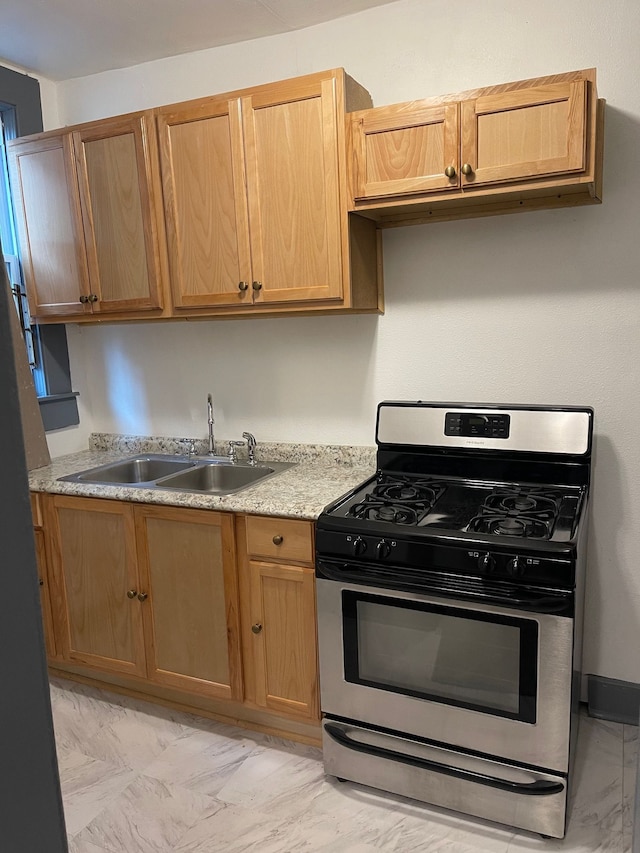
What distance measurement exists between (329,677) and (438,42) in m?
2.18

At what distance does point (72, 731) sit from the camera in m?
2.51

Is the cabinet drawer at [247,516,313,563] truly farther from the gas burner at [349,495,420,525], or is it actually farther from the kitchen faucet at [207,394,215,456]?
the kitchen faucet at [207,394,215,456]

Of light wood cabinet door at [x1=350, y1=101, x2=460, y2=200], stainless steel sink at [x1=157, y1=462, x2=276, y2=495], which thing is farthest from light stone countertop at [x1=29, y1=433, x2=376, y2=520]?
light wood cabinet door at [x1=350, y1=101, x2=460, y2=200]

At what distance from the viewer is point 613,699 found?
2.42 meters

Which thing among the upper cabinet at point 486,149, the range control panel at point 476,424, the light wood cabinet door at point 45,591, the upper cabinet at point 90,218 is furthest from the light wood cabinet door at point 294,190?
the light wood cabinet door at point 45,591

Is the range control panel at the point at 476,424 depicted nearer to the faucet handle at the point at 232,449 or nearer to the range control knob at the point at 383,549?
the range control knob at the point at 383,549

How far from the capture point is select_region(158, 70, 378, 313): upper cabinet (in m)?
2.24

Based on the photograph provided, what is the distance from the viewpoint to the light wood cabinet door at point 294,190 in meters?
2.23

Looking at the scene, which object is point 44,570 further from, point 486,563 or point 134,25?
point 134,25

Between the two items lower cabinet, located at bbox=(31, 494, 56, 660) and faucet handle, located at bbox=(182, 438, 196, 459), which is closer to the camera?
lower cabinet, located at bbox=(31, 494, 56, 660)

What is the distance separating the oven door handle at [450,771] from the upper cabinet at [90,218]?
1721 millimetres

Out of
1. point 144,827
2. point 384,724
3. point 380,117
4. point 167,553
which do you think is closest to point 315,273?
point 380,117

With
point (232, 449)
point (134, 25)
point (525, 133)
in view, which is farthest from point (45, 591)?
point (525, 133)

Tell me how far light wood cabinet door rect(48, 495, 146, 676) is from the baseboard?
5.55ft
